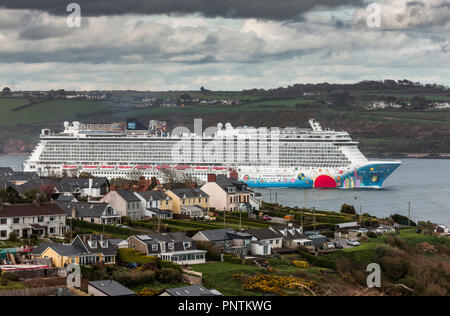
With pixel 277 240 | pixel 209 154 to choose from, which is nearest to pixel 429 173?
pixel 209 154

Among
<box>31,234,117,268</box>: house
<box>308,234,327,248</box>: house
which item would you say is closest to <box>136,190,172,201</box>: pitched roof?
<box>308,234,327,248</box>: house

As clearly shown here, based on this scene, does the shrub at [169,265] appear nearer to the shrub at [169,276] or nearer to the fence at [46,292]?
the shrub at [169,276]

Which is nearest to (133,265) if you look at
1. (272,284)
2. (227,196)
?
(272,284)

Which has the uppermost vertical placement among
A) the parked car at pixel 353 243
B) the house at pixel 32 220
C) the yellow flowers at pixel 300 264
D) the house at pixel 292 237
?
the house at pixel 32 220

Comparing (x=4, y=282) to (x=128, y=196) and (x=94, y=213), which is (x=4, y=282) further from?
(x=128, y=196)

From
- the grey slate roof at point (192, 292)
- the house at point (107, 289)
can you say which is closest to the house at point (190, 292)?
the grey slate roof at point (192, 292)
